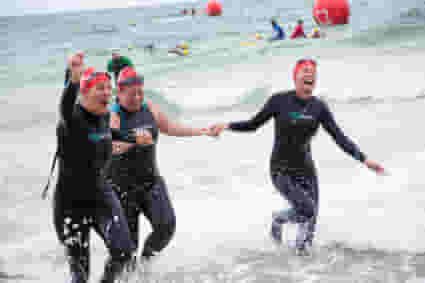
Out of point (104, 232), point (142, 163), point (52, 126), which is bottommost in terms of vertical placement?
point (52, 126)

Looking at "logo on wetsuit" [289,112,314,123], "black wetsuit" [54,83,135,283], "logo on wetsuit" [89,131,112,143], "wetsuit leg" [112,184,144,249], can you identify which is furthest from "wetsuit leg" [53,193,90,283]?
"logo on wetsuit" [289,112,314,123]

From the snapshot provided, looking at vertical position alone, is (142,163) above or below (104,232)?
above

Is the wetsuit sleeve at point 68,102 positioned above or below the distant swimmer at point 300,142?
above

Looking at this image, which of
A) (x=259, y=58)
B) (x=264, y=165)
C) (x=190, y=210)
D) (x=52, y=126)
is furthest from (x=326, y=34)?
(x=190, y=210)

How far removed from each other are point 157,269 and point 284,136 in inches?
62.5

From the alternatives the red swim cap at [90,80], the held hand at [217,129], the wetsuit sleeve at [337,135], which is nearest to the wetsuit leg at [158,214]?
the held hand at [217,129]

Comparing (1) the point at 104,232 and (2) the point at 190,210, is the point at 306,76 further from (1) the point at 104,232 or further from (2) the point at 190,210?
(2) the point at 190,210

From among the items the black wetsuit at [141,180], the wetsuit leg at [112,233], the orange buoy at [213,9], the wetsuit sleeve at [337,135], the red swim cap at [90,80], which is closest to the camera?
the red swim cap at [90,80]

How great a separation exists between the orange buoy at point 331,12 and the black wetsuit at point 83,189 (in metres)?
25.6

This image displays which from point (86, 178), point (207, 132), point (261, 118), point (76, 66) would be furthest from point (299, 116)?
point (86, 178)

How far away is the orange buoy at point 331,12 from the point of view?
27688 mm

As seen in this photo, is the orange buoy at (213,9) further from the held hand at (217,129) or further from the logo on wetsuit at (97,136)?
the logo on wetsuit at (97,136)

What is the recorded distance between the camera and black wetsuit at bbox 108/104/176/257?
420 cm

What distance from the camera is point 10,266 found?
5301 millimetres
